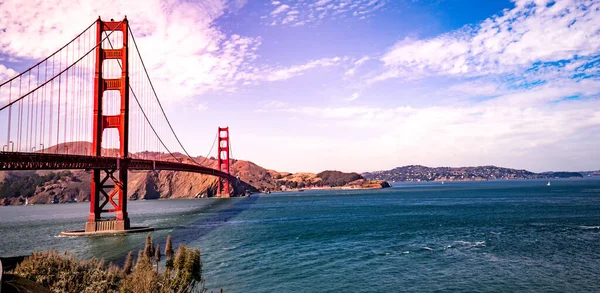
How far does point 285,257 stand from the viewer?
34406mm

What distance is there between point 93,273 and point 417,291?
59.2 ft

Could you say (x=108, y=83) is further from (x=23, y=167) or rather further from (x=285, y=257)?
(x=285, y=257)

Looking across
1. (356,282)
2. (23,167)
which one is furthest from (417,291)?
(23,167)

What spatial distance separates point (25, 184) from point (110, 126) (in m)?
152

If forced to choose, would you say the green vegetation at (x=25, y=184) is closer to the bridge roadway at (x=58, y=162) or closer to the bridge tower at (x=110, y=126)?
the bridge roadway at (x=58, y=162)

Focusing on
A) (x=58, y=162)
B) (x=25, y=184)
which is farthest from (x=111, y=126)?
(x=25, y=184)

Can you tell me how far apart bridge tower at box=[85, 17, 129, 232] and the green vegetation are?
142 meters

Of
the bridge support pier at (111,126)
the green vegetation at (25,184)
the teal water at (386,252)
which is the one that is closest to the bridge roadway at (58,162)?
the bridge support pier at (111,126)

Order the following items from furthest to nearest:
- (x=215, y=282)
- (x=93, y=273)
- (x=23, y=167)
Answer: (x=23, y=167)
(x=215, y=282)
(x=93, y=273)

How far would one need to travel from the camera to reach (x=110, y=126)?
53938 mm

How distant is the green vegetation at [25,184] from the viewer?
543 feet

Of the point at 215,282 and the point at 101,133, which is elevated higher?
the point at 101,133

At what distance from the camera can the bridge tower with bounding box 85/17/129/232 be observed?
51219mm

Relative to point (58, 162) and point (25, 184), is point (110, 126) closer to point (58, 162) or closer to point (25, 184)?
point (58, 162)
